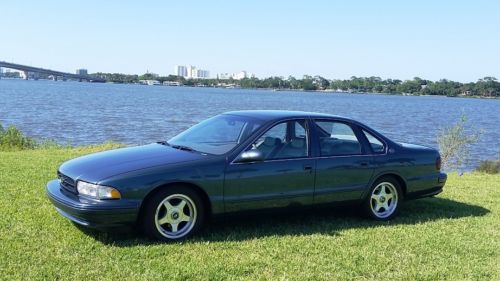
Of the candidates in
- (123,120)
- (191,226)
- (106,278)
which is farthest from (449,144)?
(123,120)

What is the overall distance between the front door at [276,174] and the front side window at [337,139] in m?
0.24

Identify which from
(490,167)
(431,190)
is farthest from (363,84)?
(431,190)

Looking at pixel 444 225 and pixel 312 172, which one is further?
pixel 444 225

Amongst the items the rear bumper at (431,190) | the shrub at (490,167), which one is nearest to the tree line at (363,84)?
the shrub at (490,167)

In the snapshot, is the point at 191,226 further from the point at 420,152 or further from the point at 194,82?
the point at 194,82

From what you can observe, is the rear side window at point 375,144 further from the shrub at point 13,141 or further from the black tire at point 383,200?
the shrub at point 13,141

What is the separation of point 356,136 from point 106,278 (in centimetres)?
385

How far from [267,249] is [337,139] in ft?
6.55

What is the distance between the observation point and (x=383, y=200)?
7.16 m

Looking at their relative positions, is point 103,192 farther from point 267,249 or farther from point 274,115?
point 274,115

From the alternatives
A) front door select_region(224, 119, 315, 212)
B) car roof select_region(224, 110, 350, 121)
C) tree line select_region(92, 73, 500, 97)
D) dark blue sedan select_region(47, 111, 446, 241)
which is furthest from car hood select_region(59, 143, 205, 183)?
tree line select_region(92, 73, 500, 97)

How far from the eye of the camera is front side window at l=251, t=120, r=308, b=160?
622 centimetres

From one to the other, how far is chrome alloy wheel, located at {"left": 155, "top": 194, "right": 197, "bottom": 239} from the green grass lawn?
16 centimetres

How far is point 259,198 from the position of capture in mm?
6043
